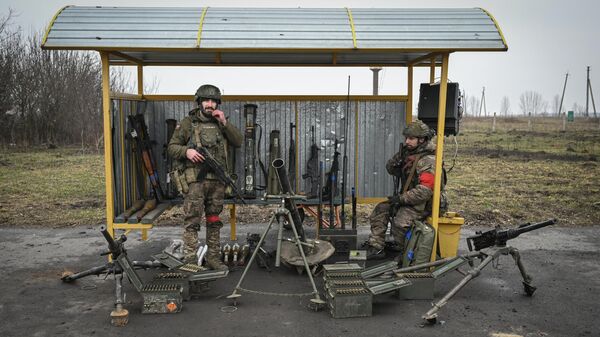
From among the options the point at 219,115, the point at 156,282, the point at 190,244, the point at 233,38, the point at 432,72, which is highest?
the point at 233,38

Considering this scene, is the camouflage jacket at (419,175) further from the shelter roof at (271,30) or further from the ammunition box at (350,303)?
the ammunition box at (350,303)

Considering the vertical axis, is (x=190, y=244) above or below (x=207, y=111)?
below

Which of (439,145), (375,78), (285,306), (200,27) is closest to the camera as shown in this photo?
(285,306)

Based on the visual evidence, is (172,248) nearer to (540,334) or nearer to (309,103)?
(309,103)

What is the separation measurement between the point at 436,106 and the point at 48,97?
25424 millimetres

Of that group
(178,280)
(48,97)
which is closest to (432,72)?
(178,280)

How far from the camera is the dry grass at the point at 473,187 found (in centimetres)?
1069

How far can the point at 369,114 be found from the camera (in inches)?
347

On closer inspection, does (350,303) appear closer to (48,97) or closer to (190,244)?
(190,244)

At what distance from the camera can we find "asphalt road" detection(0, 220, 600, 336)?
17.2 feet

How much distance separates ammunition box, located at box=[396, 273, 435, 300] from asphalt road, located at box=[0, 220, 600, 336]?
84mm

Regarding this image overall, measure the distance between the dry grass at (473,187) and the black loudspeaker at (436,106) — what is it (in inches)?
16.2

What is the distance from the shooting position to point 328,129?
8.82 meters

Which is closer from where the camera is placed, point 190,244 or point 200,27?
point 200,27
